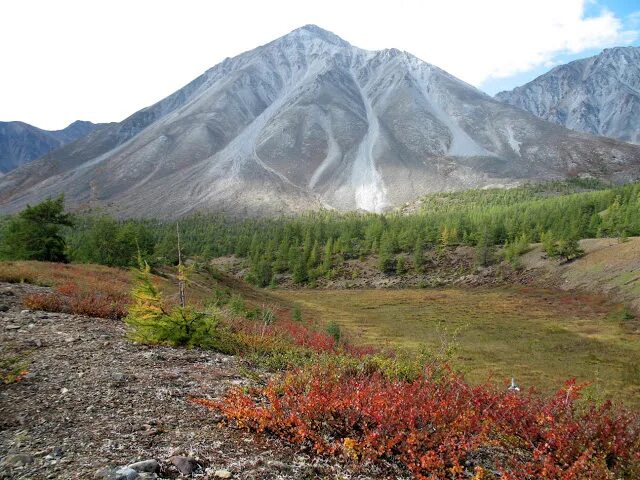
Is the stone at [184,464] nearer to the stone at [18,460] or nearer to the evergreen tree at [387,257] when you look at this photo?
the stone at [18,460]

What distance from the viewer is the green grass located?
115 feet

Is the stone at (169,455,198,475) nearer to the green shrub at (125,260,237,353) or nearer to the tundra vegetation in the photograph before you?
the tundra vegetation

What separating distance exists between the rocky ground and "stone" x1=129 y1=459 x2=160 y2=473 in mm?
13

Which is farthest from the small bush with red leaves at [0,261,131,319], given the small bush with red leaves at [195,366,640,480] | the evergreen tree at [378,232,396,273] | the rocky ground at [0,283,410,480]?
the evergreen tree at [378,232,396,273]

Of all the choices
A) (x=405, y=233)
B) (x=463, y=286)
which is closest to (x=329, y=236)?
(x=405, y=233)

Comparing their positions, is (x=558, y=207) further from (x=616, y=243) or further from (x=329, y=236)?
(x=329, y=236)

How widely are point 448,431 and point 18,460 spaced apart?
248 inches

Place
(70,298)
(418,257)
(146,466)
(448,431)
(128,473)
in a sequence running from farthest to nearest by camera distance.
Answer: (418,257) → (70,298) → (448,431) → (146,466) → (128,473)

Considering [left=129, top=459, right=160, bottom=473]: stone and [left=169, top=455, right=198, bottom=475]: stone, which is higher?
[left=129, top=459, right=160, bottom=473]: stone

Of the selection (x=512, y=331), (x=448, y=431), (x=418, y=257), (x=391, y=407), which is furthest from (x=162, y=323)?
(x=418, y=257)

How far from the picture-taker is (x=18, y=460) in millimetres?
5473

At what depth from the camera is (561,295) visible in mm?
80000

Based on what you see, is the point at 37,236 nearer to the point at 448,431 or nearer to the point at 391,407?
the point at 391,407

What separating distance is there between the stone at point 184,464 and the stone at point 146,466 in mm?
246
